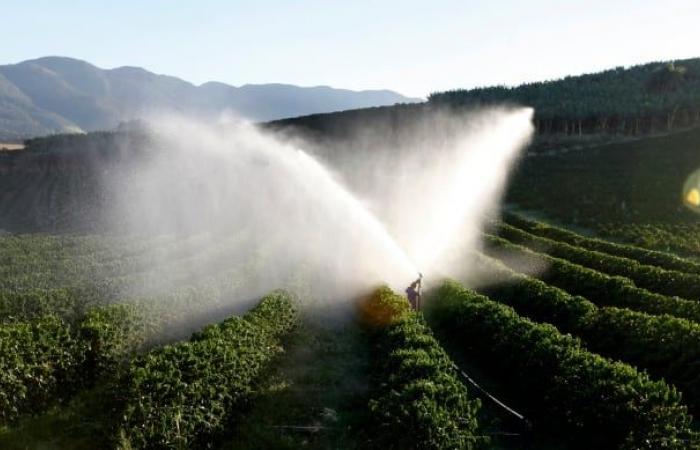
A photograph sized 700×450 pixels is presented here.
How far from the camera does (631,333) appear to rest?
19.4 metres

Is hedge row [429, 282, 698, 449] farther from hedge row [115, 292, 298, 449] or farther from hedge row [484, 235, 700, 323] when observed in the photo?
hedge row [115, 292, 298, 449]

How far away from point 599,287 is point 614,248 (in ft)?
48.2

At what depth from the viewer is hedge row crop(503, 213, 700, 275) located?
31953mm

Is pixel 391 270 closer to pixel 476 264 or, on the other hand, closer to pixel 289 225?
pixel 476 264

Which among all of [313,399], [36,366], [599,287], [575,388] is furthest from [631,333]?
[36,366]

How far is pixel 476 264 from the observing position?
114 feet

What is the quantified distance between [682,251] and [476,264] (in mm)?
18093

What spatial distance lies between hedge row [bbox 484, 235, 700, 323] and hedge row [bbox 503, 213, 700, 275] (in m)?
6.16

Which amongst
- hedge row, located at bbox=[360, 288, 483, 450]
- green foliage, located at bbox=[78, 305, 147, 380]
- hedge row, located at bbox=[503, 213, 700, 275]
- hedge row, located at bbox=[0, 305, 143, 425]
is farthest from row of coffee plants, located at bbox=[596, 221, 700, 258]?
hedge row, located at bbox=[0, 305, 143, 425]

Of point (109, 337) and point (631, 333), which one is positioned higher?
point (109, 337)

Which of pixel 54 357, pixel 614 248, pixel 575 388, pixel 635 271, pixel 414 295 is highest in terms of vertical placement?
pixel 54 357

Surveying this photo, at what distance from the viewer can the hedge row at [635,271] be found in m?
26.0

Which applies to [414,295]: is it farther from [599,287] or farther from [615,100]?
[615,100]

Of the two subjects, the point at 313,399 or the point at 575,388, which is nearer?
the point at 575,388
